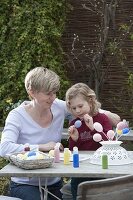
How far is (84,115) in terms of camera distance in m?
3.67

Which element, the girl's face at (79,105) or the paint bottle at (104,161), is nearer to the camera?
the paint bottle at (104,161)

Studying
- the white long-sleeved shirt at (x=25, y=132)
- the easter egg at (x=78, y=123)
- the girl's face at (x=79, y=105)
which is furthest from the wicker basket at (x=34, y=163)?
the girl's face at (x=79, y=105)

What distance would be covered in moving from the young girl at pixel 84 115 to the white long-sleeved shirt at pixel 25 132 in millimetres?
139

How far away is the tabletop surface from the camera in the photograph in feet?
9.49

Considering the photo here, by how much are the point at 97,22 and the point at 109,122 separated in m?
3.85

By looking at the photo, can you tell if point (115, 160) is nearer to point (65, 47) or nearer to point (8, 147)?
point (8, 147)

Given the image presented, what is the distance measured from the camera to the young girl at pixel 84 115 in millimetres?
3680

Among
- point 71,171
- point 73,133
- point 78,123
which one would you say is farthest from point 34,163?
point 73,133

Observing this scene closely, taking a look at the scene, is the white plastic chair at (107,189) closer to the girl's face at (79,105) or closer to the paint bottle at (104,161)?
the paint bottle at (104,161)

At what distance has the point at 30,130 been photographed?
362 centimetres

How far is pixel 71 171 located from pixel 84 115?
2.54ft

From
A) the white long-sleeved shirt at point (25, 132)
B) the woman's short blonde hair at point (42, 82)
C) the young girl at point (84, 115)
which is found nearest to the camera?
the white long-sleeved shirt at point (25, 132)

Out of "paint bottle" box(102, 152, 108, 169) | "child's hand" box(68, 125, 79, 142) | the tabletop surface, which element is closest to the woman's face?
"child's hand" box(68, 125, 79, 142)

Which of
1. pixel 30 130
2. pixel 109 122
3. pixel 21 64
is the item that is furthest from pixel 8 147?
pixel 21 64
